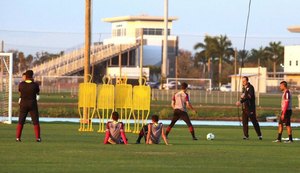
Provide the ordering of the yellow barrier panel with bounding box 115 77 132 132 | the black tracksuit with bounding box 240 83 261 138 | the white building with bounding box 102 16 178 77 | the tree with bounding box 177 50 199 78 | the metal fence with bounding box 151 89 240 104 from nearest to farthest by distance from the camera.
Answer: the black tracksuit with bounding box 240 83 261 138, the yellow barrier panel with bounding box 115 77 132 132, the metal fence with bounding box 151 89 240 104, the tree with bounding box 177 50 199 78, the white building with bounding box 102 16 178 77

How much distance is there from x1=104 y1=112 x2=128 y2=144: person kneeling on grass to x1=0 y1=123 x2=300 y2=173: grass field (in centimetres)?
42

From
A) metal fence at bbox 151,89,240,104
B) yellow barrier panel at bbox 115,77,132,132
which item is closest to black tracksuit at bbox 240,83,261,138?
yellow barrier panel at bbox 115,77,132,132

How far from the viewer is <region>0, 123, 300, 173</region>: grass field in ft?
63.0

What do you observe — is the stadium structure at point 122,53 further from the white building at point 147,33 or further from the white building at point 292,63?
the white building at point 292,63

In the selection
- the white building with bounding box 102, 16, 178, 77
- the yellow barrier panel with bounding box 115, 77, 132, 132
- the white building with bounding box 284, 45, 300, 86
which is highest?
the white building with bounding box 102, 16, 178, 77

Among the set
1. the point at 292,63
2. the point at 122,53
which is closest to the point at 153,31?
the point at 122,53

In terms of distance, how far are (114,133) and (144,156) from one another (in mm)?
4601

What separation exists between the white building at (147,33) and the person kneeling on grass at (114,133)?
101750 mm

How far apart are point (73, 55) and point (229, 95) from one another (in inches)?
657

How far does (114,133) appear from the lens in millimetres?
26781

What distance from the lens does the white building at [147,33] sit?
136500 mm

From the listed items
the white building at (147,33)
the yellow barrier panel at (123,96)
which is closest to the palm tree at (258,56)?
the white building at (147,33)

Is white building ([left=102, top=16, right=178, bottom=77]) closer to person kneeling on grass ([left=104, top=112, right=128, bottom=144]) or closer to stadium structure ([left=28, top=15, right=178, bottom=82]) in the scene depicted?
stadium structure ([left=28, top=15, right=178, bottom=82])

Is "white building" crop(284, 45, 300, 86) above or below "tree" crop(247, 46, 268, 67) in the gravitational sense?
below
